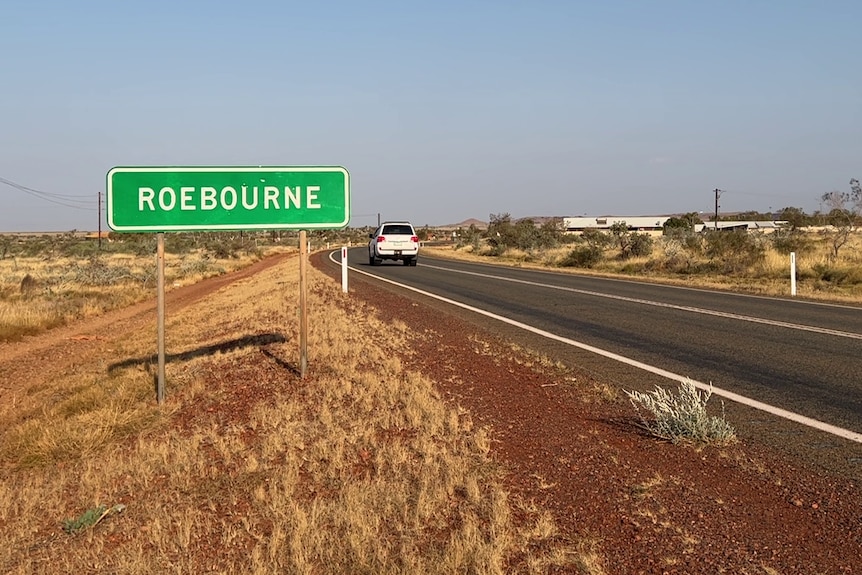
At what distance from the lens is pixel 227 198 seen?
7.27m

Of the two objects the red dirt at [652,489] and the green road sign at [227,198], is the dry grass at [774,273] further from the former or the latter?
the green road sign at [227,198]

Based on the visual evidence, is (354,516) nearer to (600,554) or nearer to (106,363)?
(600,554)

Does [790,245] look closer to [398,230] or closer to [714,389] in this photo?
[398,230]

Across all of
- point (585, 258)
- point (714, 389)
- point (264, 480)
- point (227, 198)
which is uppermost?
point (227, 198)

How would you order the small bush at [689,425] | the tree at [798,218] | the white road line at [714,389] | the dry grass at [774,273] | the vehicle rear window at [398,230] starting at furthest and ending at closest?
the tree at [798,218], the vehicle rear window at [398,230], the dry grass at [774,273], the white road line at [714,389], the small bush at [689,425]

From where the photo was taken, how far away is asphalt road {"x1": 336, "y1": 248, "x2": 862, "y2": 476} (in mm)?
6105

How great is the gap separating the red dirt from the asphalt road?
2.23 ft

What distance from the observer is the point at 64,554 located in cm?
390

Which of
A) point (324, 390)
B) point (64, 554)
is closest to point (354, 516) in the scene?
point (64, 554)

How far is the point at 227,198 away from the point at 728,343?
704 centimetres

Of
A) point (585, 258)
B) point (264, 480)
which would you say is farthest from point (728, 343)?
point (585, 258)

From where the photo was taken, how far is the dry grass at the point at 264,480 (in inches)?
145

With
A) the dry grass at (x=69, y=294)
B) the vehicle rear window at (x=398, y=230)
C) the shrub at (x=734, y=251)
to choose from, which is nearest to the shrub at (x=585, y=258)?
the shrub at (x=734, y=251)

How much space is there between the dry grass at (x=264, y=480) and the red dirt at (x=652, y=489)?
0.22 metres
